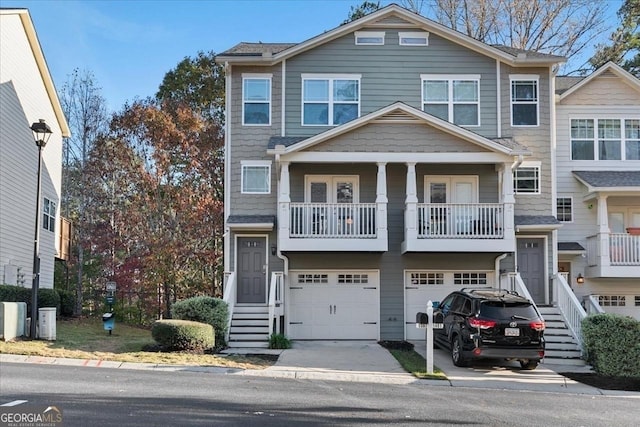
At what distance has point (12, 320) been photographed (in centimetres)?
1452

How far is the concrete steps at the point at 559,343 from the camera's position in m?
15.5

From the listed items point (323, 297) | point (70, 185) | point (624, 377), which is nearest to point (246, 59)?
point (323, 297)

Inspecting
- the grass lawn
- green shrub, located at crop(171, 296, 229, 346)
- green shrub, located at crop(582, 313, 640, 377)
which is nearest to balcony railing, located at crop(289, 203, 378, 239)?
green shrub, located at crop(171, 296, 229, 346)

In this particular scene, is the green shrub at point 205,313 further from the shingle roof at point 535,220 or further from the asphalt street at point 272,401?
the shingle roof at point 535,220

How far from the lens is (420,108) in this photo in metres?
20.0

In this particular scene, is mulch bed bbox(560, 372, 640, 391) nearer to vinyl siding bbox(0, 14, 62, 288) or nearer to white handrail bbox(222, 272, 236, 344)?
white handrail bbox(222, 272, 236, 344)

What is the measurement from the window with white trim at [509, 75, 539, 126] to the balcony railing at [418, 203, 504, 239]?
364cm

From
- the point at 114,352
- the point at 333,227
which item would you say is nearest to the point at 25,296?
the point at 114,352

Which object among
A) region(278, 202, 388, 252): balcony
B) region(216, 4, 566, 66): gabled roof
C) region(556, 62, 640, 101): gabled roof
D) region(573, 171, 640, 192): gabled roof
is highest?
region(216, 4, 566, 66): gabled roof

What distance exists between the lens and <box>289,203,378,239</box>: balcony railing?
1820 centimetres

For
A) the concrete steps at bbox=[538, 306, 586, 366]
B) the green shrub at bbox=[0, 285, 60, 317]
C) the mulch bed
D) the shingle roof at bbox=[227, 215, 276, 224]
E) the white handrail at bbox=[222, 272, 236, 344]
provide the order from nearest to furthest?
the mulch bed, the concrete steps at bbox=[538, 306, 586, 366], the green shrub at bbox=[0, 285, 60, 317], the white handrail at bbox=[222, 272, 236, 344], the shingle roof at bbox=[227, 215, 276, 224]

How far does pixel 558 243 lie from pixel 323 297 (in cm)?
794

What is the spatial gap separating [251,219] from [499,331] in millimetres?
8549

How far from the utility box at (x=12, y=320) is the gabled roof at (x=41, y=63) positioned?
10.2 m
